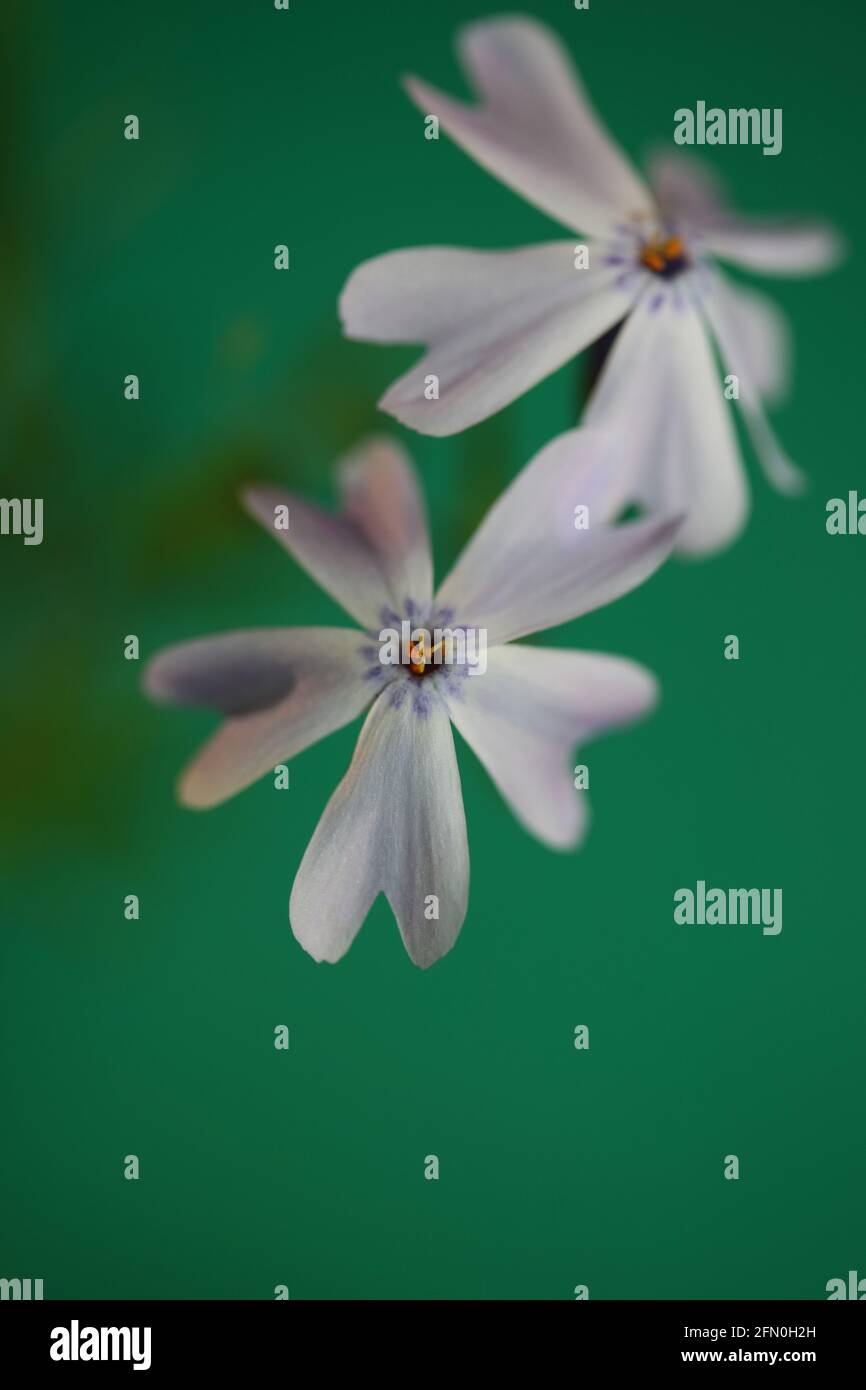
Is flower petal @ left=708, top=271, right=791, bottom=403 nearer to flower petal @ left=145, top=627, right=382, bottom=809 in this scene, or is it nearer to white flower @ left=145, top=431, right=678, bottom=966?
white flower @ left=145, top=431, right=678, bottom=966

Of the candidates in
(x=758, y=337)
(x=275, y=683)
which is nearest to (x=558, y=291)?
(x=758, y=337)

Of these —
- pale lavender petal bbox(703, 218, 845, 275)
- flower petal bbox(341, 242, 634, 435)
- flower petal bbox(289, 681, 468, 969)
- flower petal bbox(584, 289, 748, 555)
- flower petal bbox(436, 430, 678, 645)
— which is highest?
pale lavender petal bbox(703, 218, 845, 275)

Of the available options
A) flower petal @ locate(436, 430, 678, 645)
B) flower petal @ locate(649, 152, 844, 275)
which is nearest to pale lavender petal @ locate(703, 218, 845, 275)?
flower petal @ locate(649, 152, 844, 275)

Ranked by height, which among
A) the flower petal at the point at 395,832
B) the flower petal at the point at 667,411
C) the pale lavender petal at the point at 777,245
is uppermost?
the pale lavender petal at the point at 777,245

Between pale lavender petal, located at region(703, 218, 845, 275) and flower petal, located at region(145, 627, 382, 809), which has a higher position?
pale lavender petal, located at region(703, 218, 845, 275)

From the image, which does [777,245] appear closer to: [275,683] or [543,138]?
[543,138]

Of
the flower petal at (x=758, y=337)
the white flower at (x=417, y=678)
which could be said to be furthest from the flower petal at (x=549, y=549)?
the flower petal at (x=758, y=337)

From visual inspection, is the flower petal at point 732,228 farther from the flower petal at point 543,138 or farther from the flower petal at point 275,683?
the flower petal at point 275,683
